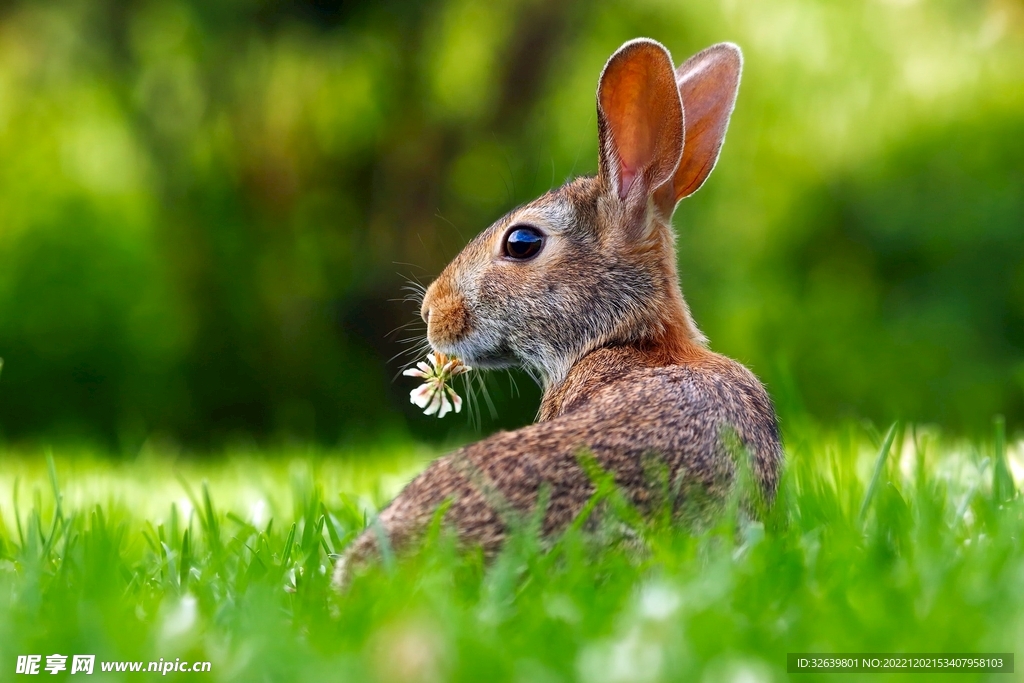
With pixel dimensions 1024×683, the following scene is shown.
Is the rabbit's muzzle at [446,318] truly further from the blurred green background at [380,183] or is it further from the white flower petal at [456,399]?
the blurred green background at [380,183]

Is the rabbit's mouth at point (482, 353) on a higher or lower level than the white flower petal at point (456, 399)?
higher

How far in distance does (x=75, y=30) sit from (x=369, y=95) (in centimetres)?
235

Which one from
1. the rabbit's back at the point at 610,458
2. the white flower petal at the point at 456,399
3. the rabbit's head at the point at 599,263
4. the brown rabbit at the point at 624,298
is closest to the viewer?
the rabbit's back at the point at 610,458

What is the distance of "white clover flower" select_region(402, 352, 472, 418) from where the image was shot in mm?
3232

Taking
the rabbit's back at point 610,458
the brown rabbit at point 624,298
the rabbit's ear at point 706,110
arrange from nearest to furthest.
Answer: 1. the rabbit's back at point 610,458
2. the brown rabbit at point 624,298
3. the rabbit's ear at point 706,110

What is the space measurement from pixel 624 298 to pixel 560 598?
1.34 meters

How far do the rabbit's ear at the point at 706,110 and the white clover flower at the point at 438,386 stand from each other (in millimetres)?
808

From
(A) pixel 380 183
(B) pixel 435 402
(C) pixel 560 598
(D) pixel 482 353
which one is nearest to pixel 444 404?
(B) pixel 435 402

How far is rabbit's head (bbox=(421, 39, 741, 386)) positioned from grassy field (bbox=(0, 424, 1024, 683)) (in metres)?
0.65

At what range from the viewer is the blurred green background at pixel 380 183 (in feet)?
29.4

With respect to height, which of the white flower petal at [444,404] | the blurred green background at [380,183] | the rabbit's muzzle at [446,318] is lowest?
the white flower petal at [444,404]

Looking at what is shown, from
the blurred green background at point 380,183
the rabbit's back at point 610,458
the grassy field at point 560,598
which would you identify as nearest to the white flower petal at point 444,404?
the grassy field at point 560,598

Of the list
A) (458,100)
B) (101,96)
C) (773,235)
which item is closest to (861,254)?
(773,235)

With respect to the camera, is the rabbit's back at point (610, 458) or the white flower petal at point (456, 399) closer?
the rabbit's back at point (610, 458)
